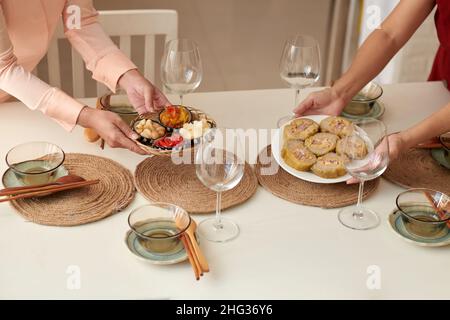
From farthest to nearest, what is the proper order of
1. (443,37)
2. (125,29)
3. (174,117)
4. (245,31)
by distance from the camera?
(245,31) → (125,29) → (443,37) → (174,117)

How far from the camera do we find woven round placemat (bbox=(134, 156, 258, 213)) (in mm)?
1379

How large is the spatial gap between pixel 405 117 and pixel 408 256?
584mm

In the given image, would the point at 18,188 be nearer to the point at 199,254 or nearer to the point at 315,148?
the point at 199,254

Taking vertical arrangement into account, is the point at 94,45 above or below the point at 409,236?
above

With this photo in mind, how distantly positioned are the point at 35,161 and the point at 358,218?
707mm

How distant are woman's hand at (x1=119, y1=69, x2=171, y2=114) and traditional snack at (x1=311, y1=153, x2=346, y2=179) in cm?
43

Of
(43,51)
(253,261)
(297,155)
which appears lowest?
(253,261)

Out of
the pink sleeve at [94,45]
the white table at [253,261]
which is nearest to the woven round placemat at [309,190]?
the white table at [253,261]

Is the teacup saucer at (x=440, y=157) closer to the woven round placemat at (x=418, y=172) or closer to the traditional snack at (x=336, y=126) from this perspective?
the woven round placemat at (x=418, y=172)

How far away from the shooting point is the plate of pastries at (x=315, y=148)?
142 centimetres

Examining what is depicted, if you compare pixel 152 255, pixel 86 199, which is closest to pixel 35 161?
pixel 86 199

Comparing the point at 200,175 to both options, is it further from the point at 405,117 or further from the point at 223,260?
the point at 405,117

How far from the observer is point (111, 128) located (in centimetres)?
146

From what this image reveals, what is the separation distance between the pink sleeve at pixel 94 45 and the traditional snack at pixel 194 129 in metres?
0.31
